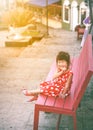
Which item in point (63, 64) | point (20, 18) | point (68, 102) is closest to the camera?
point (68, 102)

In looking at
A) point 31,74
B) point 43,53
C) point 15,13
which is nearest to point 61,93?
point 31,74

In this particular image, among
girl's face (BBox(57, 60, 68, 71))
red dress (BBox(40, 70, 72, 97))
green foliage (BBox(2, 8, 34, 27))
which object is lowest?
green foliage (BBox(2, 8, 34, 27))

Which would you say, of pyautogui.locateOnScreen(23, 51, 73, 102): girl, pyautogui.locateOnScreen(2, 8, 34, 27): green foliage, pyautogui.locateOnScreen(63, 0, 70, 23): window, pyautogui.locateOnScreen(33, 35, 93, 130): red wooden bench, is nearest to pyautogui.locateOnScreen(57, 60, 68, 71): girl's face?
pyautogui.locateOnScreen(23, 51, 73, 102): girl

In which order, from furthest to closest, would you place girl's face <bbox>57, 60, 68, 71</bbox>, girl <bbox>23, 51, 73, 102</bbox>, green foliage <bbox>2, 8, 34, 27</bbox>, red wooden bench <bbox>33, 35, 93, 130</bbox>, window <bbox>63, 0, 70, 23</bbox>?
1. window <bbox>63, 0, 70, 23</bbox>
2. green foliage <bbox>2, 8, 34, 27</bbox>
3. girl's face <bbox>57, 60, 68, 71</bbox>
4. girl <bbox>23, 51, 73, 102</bbox>
5. red wooden bench <bbox>33, 35, 93, 130</bbox>

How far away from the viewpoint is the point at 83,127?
595cm

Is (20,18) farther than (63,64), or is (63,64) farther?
(20,18)

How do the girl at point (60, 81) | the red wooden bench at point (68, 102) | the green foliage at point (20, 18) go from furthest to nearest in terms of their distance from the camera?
1. the green foliage at point (20, 18)
2. the girl at point (60, 81)
3. the red wooden bench at point (68, 102)

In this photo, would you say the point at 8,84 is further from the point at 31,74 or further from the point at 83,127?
the point at 83,127

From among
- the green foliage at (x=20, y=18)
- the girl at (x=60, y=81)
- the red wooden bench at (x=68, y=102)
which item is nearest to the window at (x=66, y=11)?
the green foliage at (x=20, y=18)

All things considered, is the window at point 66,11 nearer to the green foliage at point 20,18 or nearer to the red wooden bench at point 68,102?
the green foliage at point 20,18

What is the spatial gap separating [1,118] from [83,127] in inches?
53.2

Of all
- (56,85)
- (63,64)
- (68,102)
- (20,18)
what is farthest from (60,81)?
(20,18)

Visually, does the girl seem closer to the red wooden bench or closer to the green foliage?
the red wooden bench

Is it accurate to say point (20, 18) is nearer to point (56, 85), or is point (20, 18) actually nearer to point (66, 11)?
point (66, 11)
